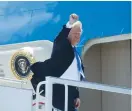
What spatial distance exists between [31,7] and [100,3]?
0.70 m

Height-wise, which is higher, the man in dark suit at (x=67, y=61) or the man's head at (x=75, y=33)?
the man's head at (x=75, y=33)

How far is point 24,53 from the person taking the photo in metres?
3.28

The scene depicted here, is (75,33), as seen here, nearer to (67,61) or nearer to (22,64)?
(67,61)

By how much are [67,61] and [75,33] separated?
24 centimetres

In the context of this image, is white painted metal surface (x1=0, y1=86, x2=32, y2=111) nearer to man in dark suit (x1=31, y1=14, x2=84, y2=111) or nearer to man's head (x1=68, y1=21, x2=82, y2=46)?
man in dark suit (x1=31, y1=14, x2=84, y2=111)

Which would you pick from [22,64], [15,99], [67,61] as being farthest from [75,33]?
[15,99]

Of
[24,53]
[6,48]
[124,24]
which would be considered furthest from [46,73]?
[124,24]

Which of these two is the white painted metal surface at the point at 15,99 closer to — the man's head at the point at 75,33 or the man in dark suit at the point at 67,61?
the man in dark suit at the point at 67,61

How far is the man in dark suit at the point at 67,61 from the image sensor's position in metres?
2.97

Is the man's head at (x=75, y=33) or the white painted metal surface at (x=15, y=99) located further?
the man's head at (x=75, y=33)

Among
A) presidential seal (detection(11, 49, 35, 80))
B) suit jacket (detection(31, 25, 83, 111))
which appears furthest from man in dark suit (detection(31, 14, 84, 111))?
presidential seal (detection(11, 49, 35, 80))

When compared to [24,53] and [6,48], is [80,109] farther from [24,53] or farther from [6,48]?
[6,48]

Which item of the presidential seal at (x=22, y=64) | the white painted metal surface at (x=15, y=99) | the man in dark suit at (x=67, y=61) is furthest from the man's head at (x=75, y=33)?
the white painted metal surface at (x=15, y=99)

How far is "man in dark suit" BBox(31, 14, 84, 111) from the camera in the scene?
9.76 ft
